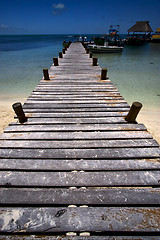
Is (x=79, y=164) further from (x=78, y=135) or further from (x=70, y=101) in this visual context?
(x=70, y=101)

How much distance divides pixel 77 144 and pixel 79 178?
34.8 inches

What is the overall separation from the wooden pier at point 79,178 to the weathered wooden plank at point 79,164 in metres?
0.02

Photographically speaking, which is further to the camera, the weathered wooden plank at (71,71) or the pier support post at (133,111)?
the weathered wooden plank at (71,71)

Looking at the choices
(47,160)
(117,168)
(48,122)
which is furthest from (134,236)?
(48,122)

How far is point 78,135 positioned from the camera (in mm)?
3285

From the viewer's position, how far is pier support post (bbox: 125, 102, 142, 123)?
3343mm

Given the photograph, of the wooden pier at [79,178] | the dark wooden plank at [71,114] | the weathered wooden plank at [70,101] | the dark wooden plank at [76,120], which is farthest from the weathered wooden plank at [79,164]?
the weathered wooden plank at [70,101]

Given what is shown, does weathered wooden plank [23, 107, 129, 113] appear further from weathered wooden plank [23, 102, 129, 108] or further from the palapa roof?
the palapa roof

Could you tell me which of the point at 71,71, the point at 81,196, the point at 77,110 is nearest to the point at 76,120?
the point at 77,110

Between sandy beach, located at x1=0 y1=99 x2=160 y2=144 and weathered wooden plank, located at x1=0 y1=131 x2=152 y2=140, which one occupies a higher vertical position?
weathered wooden plank, located at x1=0 y1=131 x2=152 y2=140

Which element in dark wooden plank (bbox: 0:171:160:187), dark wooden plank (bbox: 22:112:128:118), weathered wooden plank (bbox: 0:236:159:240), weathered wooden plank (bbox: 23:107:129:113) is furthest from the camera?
weathered wooden plank (bbox: 23:107:129:113)

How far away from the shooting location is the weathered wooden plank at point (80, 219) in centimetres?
172

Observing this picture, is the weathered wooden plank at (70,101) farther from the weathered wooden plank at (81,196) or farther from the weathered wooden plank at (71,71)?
the weathered wooden plank at (71,71)

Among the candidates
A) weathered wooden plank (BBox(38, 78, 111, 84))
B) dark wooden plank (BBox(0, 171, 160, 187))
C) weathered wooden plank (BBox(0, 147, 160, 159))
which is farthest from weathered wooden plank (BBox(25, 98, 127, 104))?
dark wooden plank (BBox(0, 171, 160, 187))
